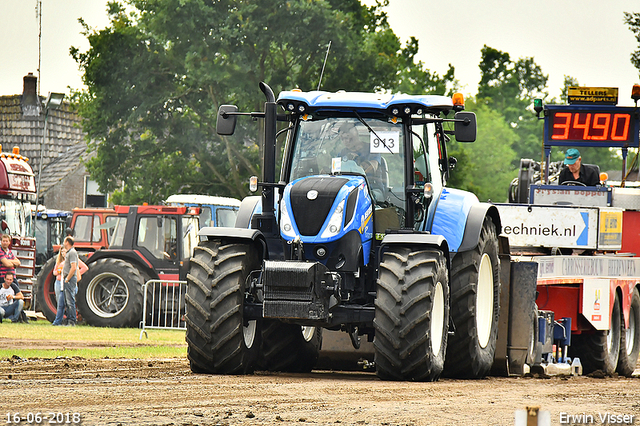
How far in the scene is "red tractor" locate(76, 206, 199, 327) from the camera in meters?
21.7

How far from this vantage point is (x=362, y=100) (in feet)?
33.1

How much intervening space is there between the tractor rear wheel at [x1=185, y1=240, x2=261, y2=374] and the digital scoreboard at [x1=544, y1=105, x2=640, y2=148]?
8.50m

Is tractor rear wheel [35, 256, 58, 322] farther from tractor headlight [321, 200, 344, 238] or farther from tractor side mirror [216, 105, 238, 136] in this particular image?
tractor headlight [321, 200, 344, 238]

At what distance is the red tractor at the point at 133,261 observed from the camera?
21734 mm

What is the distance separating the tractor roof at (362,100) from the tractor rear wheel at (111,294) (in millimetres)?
12111

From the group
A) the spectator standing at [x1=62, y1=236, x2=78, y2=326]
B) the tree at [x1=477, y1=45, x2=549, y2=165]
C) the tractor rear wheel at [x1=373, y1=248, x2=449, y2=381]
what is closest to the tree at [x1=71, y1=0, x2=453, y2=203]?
the spectator standing at [x1=62, y1=236, x2=78, y2=326]

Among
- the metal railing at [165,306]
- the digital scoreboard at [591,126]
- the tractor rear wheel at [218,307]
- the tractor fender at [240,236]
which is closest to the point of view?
the tractor rear wheel at [218,307]

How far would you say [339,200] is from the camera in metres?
9.24

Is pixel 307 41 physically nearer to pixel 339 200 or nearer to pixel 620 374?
pixel 620 374

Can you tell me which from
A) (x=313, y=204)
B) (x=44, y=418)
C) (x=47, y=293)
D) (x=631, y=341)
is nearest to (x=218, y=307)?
(x=313, y=204)

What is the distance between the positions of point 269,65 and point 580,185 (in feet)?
58.2

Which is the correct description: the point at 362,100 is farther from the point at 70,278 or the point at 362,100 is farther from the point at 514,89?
the point at 514,89

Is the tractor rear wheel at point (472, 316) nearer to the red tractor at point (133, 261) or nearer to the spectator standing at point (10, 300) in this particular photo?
the red tractor at point (133, 261)

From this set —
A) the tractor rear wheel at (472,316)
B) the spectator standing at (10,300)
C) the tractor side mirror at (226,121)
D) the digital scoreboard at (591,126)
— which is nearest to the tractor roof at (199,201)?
the spectator standing at (10,300)
